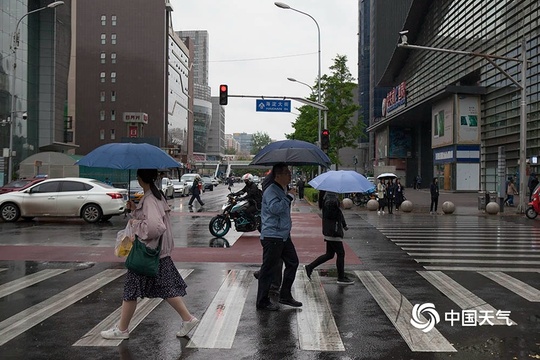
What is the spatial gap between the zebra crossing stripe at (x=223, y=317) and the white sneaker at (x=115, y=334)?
723 millimetres

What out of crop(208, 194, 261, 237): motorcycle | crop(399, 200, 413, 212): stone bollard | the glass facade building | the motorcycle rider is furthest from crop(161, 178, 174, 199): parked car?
the glass facade building

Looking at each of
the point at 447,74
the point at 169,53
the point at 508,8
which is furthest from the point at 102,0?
the point at 508,8

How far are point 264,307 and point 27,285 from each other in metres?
4.15

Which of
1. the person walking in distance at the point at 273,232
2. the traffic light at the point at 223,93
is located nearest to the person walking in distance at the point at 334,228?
the person walking in distance at the point at 273,232

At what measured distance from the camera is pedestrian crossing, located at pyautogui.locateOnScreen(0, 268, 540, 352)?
19.2 feet

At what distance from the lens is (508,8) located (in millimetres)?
42219

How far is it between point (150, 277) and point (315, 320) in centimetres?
217

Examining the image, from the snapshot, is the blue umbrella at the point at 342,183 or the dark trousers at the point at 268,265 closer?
the dark trousers at the point at 268,265

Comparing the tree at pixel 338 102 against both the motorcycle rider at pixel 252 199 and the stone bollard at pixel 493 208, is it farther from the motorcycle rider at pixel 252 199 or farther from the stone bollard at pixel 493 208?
the motorcycle rider at pixel 252 199

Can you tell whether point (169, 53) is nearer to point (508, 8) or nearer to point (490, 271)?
point (508, 8)

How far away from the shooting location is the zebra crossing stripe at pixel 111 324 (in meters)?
5.75

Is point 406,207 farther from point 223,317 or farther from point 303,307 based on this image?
point 223,317

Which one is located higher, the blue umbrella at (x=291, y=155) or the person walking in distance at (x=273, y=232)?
the blue umbrella at (x=291, y=155)

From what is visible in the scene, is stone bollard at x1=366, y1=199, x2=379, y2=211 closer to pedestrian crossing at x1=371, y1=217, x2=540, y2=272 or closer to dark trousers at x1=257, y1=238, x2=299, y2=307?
pedestrian crossing at x1=371, y1=217, x2=540, y2=272
